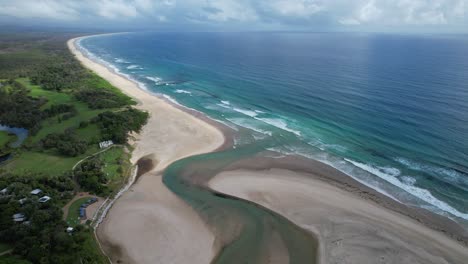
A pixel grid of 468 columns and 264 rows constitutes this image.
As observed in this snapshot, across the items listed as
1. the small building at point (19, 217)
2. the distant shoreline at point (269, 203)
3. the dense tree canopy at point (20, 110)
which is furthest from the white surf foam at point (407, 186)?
the dense tree canopy at point (20, 110)

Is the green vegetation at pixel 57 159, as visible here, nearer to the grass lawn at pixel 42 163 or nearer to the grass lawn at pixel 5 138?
the grass lawn at pixel 42 163

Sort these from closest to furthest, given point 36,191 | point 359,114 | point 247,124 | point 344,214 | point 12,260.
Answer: point 12,260 → point 344,214 → point 36,191 → point 247,124 → point 359,114

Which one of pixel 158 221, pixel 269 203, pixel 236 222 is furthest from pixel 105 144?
pixel 269 203

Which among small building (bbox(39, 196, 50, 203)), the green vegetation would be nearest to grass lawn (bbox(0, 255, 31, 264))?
the green vegetation

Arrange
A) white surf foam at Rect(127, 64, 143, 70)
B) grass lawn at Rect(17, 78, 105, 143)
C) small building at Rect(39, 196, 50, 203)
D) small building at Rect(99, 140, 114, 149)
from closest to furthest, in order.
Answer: small building at Rect(39, 196, 50, 203) < small building at Rect(99, 140, 114, 149) < grass lawn at Rect(17, 78, 105, 143) < white surf foam at Rect(127, 64, 143, 70)

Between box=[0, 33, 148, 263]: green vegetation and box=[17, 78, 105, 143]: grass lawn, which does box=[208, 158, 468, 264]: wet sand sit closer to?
box=[0, 33, 148, 263]: green vegetation

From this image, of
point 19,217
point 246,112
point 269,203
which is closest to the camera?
point 19,217

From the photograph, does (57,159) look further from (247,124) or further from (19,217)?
(247,124)
